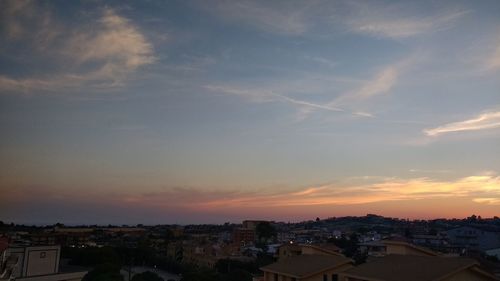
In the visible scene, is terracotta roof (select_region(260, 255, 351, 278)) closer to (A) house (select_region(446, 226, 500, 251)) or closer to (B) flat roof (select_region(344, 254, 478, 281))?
(B) flat roof (select_region(344, 254, 478, 281))

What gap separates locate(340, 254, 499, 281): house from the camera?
1609 centimetres

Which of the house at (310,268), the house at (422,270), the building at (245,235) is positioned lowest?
the building at (245,235)

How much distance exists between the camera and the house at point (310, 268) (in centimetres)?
2270

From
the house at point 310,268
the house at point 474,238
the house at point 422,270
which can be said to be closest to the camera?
the house at point 422,270

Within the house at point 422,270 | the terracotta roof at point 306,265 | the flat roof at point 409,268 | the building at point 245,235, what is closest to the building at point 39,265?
the terracotta roof at point 306,265

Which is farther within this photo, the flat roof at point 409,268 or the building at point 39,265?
the building at point 39,265

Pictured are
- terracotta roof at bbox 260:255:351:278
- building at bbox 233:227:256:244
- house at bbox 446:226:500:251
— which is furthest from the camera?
building at bbox 233:227:256:244

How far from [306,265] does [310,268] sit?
3.01 feet

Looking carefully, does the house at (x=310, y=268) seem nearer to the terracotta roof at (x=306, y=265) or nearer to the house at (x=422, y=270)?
the terracotta roof at (x=306, y=265)

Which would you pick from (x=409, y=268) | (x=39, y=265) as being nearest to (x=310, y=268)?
(x=409, y=268)

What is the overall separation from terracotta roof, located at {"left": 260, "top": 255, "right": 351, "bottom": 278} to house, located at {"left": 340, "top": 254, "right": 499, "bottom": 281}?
348 centimetres

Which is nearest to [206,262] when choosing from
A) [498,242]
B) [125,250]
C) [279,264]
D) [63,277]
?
[125,250]

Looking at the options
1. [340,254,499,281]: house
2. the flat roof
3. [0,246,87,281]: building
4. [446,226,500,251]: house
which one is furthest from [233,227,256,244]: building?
[340,254,499,281]: house

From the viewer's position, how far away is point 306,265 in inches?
952
